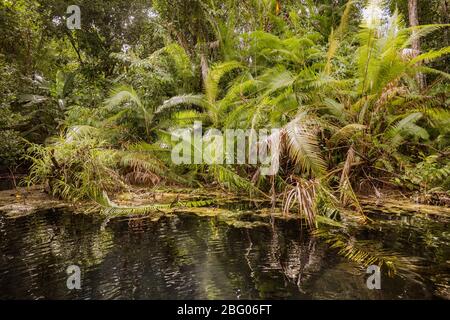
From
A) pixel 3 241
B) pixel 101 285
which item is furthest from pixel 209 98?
pixel 101 285

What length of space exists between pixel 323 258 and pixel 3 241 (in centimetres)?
278

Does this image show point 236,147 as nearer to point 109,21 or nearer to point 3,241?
point 3,241

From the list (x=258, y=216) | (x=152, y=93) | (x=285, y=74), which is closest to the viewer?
(x=258, y=216)

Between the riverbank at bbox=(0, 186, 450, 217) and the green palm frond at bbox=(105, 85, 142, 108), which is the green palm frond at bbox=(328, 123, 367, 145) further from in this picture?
the green palm frond at bbox=(105, 85, 142, 108)

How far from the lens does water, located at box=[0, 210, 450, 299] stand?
2.14 meters

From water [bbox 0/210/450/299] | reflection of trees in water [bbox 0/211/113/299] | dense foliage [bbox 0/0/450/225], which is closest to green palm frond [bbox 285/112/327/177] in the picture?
dense foliage [bbox 0/0/450/225]

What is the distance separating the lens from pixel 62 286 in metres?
2.22

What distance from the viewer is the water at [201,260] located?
2.14 meters

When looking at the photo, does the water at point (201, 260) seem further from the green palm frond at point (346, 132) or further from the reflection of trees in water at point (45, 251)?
the green palm frond at point (346, 132)

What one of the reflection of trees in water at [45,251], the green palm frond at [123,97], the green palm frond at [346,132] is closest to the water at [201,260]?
the reflection of trees in water at [45,251]

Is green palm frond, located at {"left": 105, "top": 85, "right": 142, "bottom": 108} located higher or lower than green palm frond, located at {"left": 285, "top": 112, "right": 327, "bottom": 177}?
higher

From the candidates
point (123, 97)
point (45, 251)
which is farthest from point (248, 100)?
point (45, 251)

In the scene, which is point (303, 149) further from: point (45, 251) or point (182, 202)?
point (45, 251)

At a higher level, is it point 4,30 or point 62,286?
point 4,30
